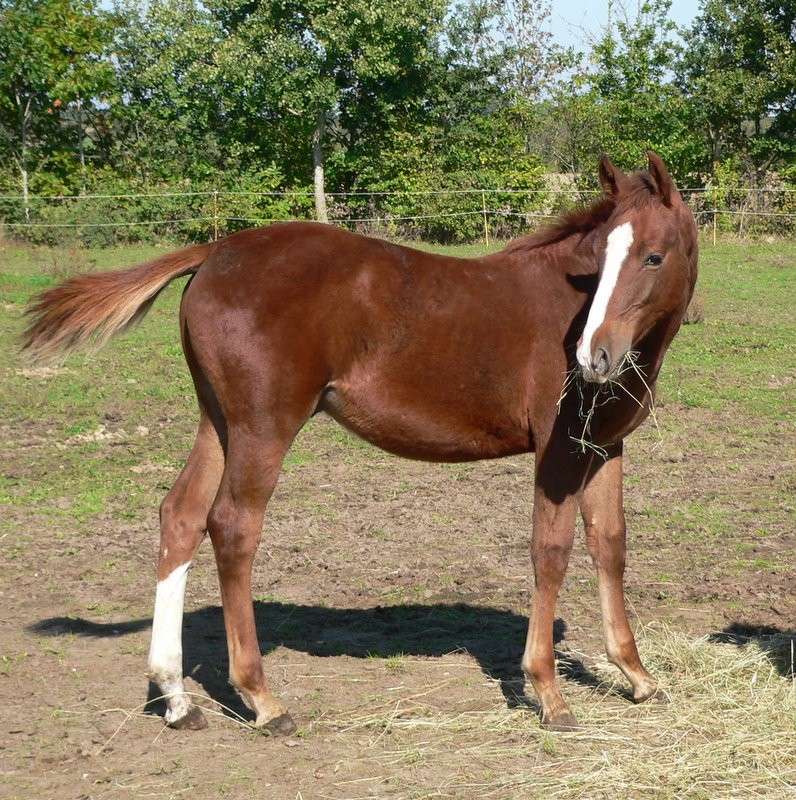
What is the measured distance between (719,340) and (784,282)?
5.51 meters

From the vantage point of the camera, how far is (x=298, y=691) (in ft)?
14.6

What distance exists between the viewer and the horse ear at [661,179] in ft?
12.5

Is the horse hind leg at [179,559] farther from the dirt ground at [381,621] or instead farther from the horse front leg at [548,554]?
the horse front leg at [548,554]

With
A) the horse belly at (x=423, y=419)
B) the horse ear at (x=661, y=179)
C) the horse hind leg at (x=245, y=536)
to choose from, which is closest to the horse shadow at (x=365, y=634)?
the horse hind leg at (x=245, y=536)

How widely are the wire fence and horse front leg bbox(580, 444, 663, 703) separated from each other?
19607mm

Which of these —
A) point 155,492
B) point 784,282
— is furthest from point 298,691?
point 784,282

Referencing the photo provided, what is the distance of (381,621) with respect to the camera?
5.26 metres

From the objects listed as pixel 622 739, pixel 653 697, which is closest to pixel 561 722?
pixel 622 739

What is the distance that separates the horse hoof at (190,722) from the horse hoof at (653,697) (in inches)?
72.7

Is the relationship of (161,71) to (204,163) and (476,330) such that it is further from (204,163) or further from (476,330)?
(476,330)

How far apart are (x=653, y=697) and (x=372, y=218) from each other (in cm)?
2246

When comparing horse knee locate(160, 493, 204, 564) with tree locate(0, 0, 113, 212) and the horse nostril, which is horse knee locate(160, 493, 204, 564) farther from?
tree locate(0, 0, 113, 212)

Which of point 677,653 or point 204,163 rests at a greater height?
point 204,163

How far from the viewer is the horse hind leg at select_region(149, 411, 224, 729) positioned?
4.10 metres
